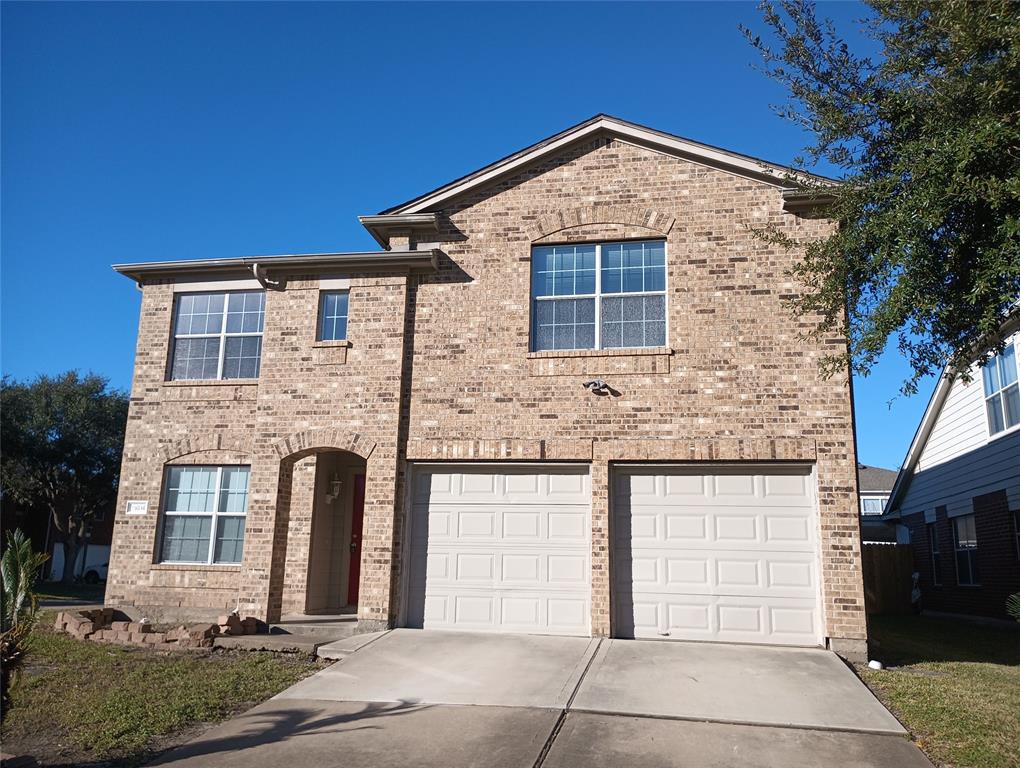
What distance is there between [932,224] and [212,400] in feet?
36.8

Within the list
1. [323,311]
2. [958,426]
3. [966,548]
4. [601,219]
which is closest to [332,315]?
[323,311]

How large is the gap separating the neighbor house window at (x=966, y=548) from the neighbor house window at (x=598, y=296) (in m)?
11.6

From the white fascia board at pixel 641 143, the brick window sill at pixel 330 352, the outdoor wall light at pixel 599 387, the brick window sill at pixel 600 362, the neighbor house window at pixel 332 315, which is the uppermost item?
the white fascia board at pixel 641 143

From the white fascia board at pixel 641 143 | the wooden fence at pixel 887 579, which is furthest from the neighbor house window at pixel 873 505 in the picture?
the white fascia board at pixel 641 143

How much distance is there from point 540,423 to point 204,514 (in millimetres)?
6052

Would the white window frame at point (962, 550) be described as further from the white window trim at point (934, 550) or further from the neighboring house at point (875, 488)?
the neighboring house at point (875, 488)

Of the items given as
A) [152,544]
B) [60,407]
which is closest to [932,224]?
[152,544]

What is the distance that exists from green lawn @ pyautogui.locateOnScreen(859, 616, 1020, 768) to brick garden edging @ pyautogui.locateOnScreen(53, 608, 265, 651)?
843 cm

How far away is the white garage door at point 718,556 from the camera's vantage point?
1115cm

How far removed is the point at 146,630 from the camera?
11336 millimetres

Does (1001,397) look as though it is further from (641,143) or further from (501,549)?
(501,549)

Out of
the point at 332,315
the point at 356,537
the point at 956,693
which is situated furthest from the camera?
the point at 356,537

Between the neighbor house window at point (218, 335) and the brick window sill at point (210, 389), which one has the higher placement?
the neighbor house window at point (218, 335)

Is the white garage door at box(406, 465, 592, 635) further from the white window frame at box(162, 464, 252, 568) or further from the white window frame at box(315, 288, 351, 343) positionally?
the white window frame at box(162, 464, 252, 568)
